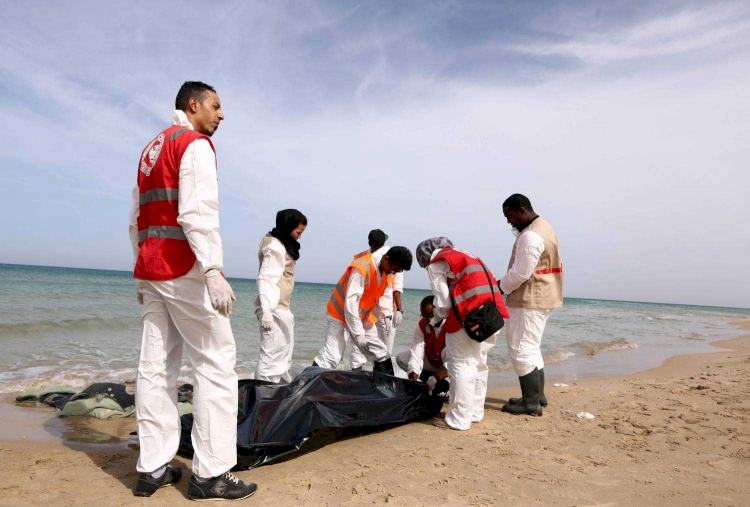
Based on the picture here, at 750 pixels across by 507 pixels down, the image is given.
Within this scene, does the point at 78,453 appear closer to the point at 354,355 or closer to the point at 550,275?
the point at 354,355

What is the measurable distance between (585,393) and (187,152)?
488cm

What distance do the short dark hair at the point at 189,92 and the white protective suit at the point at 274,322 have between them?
1773 millimetres

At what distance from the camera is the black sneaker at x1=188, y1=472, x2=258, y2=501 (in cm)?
221

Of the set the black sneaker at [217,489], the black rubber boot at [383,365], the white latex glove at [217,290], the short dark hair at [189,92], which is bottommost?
the black sneaker at [217,489]

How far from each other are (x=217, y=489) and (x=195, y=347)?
2.21ft

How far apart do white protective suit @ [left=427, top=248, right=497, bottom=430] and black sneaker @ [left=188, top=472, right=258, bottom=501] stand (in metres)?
1.88

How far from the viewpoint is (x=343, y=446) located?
10.4 ft

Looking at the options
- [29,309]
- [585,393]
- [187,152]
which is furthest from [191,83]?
[29,309]

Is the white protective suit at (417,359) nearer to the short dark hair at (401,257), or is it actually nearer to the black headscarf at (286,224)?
the short dark hair at (401,257)

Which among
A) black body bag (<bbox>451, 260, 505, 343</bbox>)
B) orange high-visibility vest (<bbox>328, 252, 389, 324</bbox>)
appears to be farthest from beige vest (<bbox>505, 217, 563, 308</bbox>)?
orange high-visibility vest (<bbox>328, 252, 389, 324</bbox>)

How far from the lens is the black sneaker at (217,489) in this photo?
221cm

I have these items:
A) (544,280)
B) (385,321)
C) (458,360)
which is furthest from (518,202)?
(385,321)

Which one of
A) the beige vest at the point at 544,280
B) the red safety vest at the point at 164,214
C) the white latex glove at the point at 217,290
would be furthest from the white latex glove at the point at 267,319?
the beige vest at the point at 544,280

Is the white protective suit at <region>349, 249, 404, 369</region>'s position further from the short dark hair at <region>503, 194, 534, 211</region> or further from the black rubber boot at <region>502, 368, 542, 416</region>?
the black rubber boot at <region>502, 368, 542, 416</region>
